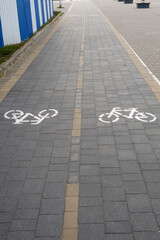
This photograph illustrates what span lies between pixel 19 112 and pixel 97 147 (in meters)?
2.49

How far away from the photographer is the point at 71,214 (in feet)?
12.0

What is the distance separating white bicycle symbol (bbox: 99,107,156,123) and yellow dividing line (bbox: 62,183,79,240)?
94.4 inches

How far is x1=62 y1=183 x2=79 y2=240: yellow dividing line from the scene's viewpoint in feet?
11.1

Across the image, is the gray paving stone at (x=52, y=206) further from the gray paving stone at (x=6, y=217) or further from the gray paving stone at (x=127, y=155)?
the gray paving stone at (x=127, y=155)

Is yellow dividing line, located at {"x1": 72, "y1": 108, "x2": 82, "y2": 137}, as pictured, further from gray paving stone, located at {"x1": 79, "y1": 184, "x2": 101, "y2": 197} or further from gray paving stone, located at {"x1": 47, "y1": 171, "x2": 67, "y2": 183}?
gray paving stone, located at {"x1": 79, "y1": 184, "x2": 101, "y2": 197}

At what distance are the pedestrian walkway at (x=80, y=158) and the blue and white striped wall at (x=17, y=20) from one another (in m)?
4.53

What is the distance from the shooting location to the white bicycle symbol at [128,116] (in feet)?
20.5

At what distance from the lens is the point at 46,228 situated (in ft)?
11.4

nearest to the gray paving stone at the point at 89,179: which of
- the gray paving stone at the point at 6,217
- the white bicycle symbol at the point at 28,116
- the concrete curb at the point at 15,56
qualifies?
the gray paving stone at the point at 6,217

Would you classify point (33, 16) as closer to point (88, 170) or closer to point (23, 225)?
point (88, 170)

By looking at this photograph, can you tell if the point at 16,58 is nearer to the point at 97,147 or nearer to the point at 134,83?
the point at 134,83

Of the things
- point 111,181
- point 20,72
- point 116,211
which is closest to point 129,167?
point 111,181

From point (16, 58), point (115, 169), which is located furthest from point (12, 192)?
point (16, 58)

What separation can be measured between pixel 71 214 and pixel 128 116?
3233mm
